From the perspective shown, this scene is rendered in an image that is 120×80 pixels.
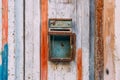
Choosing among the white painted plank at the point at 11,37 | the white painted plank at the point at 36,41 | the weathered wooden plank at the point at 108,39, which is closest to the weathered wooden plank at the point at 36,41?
the white painted plank at the point at 36,41

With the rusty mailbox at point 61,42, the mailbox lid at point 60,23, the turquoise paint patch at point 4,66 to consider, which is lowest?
the turquoise paint patch at point 4,66

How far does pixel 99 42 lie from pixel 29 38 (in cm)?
47

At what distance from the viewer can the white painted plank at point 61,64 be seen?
2.33 m

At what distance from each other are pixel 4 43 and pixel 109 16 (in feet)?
2.33

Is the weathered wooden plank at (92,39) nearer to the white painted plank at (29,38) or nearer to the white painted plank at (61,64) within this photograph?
the white painted plank at (61,64)

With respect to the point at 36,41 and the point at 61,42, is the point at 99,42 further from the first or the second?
the point at 36,41

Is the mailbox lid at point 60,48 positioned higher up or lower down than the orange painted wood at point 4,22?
lower down

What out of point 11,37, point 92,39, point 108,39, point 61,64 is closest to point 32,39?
point 11,37

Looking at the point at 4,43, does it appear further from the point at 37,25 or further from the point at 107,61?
the point at 107,61

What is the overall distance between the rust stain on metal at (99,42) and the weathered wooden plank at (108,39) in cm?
2

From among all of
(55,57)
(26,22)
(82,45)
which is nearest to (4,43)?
(26,22)

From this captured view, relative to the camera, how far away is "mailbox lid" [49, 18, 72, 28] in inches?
91.4

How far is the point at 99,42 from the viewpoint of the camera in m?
2.29

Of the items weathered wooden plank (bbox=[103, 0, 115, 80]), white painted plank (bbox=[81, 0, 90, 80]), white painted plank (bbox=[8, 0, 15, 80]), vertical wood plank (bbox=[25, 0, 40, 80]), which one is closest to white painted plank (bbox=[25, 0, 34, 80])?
vertical wood plank (bbox=[25, 0, 40, 80])
